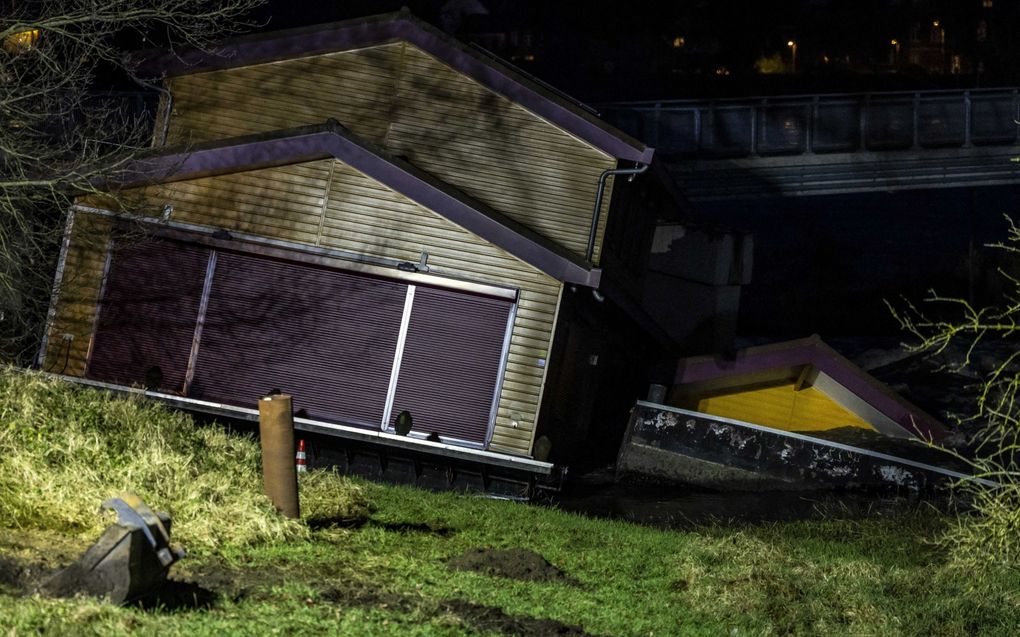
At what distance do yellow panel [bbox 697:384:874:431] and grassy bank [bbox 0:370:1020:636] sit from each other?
14484 millimetres

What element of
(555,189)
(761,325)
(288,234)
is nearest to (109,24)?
(288,234)

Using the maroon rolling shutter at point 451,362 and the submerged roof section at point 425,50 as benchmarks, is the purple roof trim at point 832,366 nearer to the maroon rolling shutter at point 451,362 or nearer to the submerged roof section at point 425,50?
the submerged roof section at point 425,50

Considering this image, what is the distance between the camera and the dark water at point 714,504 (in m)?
19.1

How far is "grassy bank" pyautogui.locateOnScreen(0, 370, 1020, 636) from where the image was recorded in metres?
9.15

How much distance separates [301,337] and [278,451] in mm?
9704

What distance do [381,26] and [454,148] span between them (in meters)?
2.86

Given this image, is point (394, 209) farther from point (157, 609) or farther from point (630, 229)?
point (157, 609)

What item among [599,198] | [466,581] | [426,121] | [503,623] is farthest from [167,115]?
[503,623]

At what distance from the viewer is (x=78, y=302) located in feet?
71.5

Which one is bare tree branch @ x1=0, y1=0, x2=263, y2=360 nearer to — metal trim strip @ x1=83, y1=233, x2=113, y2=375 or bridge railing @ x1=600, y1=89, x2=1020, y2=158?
metal trim strip @ x1=83, y1=233, x2=113, y2=375

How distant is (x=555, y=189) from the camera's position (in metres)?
23.4

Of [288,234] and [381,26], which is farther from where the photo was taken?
[381,26]

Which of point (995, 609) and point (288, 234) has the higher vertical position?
point (288, 234)

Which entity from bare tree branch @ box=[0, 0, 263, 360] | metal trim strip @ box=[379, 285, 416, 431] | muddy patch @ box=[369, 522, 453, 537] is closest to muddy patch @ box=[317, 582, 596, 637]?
muddy patch @ box=[369, 522, 453, 537]
